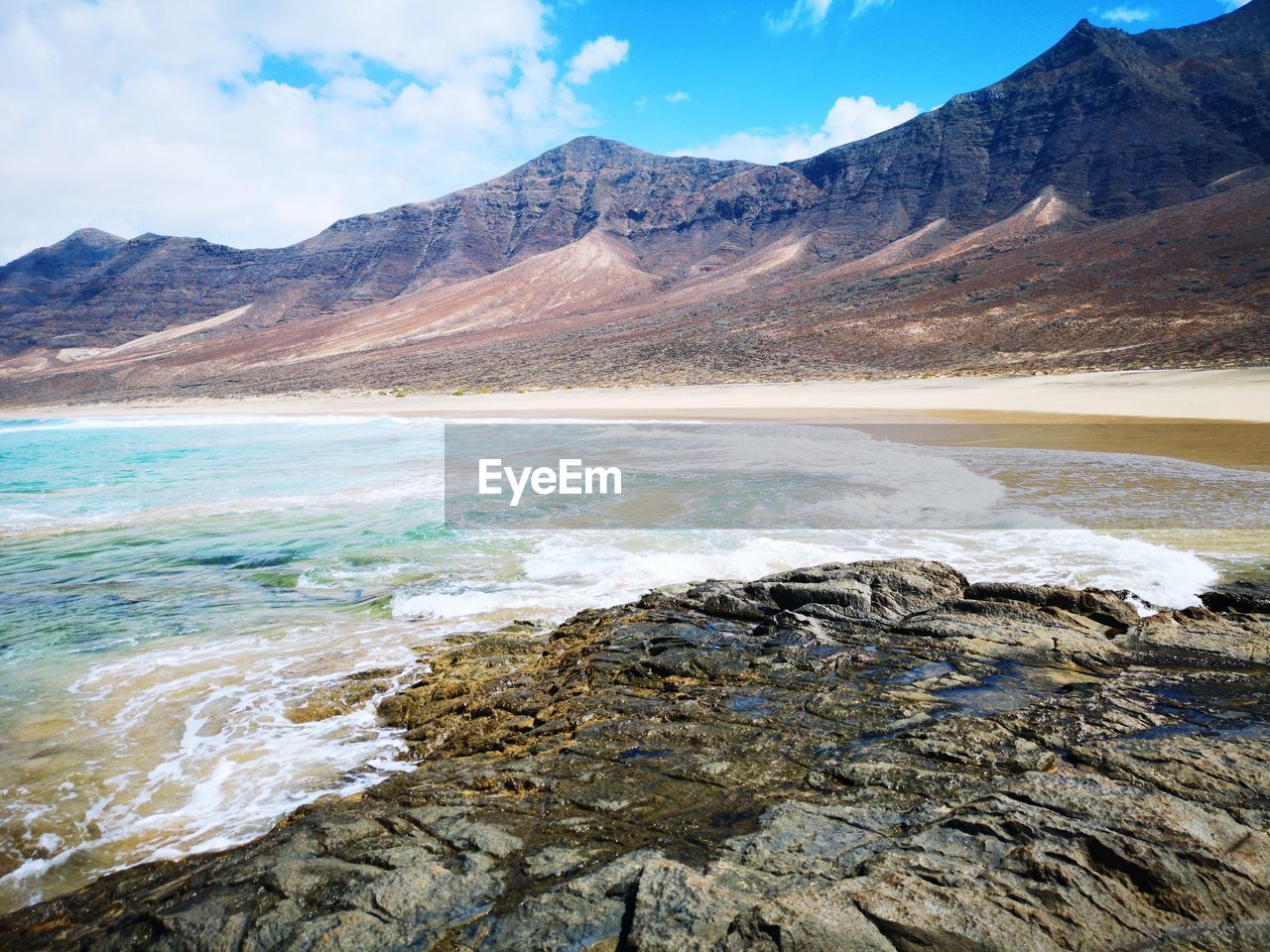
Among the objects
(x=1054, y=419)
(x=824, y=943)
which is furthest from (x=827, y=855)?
(x=1054, y=419)

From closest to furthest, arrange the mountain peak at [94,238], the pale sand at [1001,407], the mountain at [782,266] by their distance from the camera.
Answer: the pale sand at [1001,407] < the mountain at [782,266] < the mountain peak at [94,238]

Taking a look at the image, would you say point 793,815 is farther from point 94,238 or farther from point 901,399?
point 94,238

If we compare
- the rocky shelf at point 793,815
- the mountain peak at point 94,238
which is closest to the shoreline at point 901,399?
the rocky shelf at point 793,815

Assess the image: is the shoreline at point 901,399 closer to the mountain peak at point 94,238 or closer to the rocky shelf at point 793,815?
the rocky shelf at point 793,815

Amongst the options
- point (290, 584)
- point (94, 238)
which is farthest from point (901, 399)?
point (94, 238)

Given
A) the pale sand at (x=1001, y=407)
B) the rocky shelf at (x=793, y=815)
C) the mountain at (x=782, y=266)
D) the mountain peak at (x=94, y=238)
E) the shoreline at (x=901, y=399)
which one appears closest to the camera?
the rocky shelf at (x=793, y=815)

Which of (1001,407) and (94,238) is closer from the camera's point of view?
(1001,407)

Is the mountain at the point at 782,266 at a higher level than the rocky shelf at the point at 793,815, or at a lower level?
higher
